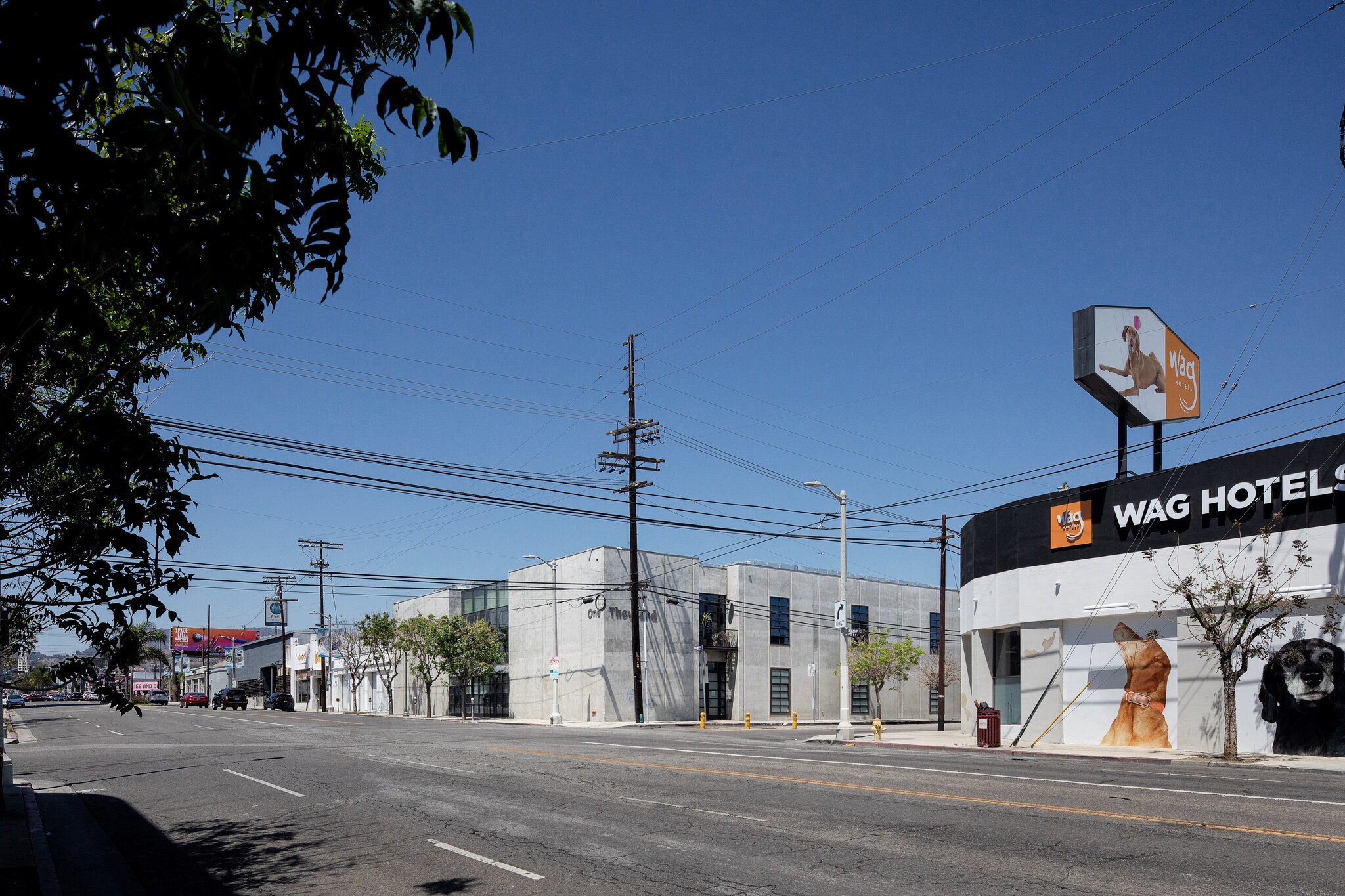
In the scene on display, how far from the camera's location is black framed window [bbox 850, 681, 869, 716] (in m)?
62.6

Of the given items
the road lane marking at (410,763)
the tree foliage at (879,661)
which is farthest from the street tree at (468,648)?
the road lane marking at (410,763)

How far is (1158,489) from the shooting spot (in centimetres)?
2692

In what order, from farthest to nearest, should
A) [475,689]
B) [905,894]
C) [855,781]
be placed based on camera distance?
[475,689] < [855,781] < [905,894]

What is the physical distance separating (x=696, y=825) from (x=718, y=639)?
149ft

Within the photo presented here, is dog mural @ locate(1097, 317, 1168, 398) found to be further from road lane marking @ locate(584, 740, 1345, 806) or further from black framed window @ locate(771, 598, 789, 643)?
black framed window @ locate(771, 598, 789, 643)

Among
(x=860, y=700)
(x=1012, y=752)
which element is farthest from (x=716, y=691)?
(x=1012, y=752)

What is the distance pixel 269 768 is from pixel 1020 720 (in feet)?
70.8

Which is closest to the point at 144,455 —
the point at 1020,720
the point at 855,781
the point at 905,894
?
the point at 905,894

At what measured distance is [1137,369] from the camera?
30.8 metres

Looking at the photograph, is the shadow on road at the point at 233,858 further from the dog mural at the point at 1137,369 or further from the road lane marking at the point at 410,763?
the dog mural at the point at 1137,369

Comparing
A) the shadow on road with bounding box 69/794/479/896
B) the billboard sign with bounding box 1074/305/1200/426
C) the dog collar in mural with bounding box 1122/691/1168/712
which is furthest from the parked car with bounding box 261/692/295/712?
the shadow on road with bounding box 69/794/479/896

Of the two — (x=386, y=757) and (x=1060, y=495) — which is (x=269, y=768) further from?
(x=1060, y=495)

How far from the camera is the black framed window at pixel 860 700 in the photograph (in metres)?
62.6

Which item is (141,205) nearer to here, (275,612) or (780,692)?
(780,692)
